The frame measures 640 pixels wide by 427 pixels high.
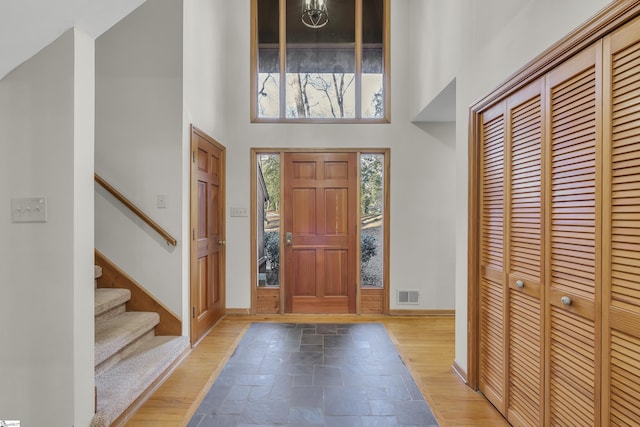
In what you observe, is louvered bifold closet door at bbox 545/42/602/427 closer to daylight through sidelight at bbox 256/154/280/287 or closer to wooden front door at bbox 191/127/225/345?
wooden front door at bbox 191/127/225/345

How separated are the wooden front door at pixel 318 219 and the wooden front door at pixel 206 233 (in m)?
0.74

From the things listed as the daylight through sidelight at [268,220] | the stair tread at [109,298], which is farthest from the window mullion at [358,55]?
the stair tread at [109,298]

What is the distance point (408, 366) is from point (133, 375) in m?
1.98

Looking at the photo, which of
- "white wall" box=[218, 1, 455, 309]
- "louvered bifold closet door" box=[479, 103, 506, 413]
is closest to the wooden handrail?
"white wall" box=[218, 1, 455, 309]

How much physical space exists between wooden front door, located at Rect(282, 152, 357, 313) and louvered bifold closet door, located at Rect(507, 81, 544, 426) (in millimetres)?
2333

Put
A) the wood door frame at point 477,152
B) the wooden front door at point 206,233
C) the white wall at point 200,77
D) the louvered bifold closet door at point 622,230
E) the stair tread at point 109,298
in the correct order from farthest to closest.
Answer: the wooden front door at point 206,233
the white wall at point 200,77
the stair tread at point 109,298
the wood door frame at point 477,152
the louvered bifold closet door at point 622,230

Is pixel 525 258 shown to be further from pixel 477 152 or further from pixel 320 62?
pixel 320 62

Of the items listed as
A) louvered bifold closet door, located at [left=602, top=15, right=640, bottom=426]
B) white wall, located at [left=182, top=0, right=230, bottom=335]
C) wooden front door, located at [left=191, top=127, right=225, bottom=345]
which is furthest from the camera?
wooden front door, located at [left=191, top=127, right=225, bottom=345]

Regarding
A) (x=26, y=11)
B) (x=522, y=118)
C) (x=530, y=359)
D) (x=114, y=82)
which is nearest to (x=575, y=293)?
(x=530, y=359)

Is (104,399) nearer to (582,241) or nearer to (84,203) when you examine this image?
(84,203)

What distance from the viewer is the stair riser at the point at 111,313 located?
2.69m

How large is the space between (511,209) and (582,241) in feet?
1.91

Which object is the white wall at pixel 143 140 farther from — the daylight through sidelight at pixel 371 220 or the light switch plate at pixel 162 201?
the daylight through sidelight at pixel 371 220

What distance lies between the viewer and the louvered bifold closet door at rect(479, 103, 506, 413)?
217 cm
